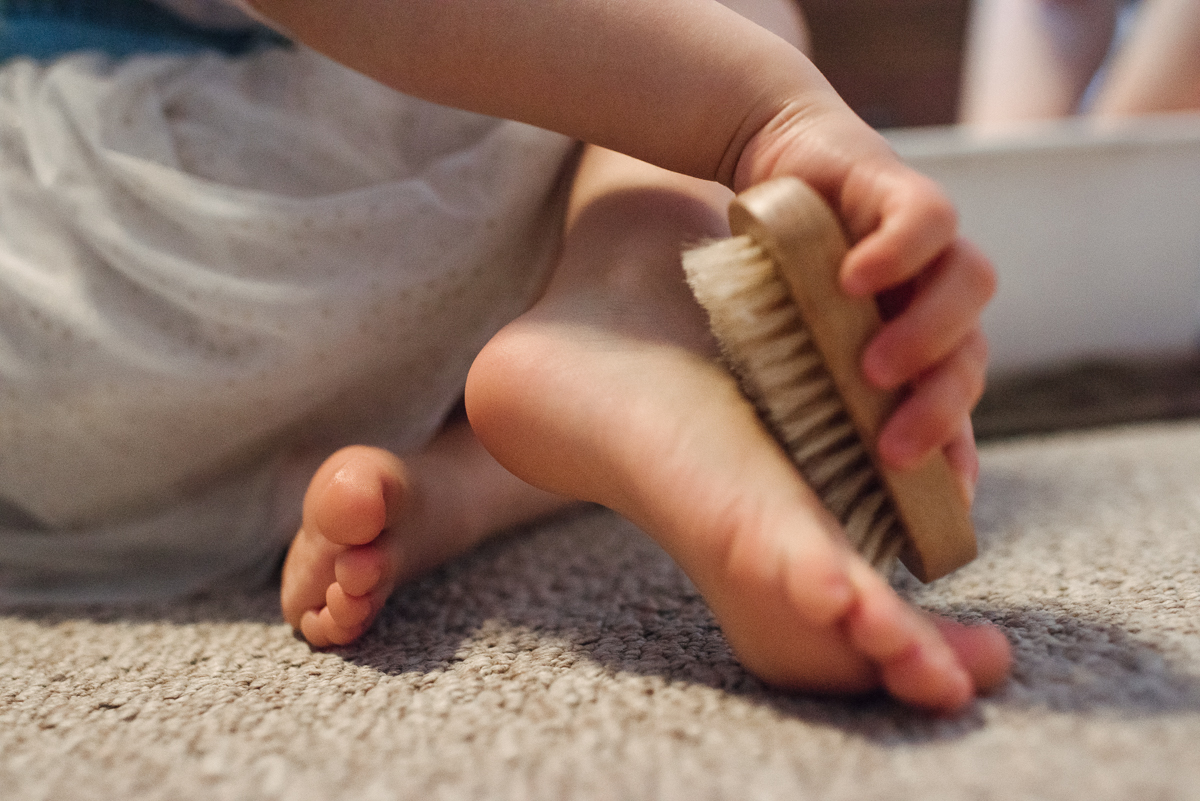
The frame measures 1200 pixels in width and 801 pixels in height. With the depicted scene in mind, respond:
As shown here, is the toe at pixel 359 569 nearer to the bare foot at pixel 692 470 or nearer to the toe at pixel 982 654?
the bare foot at pixel 692 470

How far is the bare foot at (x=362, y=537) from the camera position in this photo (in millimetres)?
458

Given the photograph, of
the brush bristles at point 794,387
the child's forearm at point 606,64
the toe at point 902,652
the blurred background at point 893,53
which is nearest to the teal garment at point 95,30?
the child's forearm at point 606,64

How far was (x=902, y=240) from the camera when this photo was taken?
33 cm

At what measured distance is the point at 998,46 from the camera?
1403mm

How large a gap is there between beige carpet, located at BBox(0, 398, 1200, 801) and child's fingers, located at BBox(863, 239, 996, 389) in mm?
135

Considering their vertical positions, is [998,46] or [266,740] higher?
[998,46]

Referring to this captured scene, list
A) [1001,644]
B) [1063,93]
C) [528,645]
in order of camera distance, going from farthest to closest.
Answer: [1063,93]
[528,645]
[1001,644]

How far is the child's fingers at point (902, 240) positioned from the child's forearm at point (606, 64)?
9 centimetres

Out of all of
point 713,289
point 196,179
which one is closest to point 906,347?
point 713,289

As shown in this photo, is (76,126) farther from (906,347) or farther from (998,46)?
(998,46)

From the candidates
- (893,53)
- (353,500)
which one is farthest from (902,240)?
(893,53)

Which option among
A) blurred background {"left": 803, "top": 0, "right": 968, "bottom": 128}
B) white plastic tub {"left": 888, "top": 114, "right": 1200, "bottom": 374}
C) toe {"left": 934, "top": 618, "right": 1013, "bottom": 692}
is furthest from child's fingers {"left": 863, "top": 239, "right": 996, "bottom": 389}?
blurred background {"left": 803, "top": 0, "right": 968, "bottom": 128}

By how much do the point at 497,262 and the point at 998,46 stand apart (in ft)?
3.88

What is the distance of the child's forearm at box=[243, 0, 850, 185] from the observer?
1.38ft
